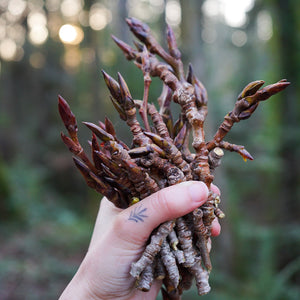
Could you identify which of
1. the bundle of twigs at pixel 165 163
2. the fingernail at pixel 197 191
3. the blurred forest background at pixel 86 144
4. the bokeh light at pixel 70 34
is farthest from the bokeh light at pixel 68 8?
the fingernail at pixel 197 191

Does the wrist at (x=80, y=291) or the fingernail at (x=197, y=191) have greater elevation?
the fingernail at (x=197, y=191)

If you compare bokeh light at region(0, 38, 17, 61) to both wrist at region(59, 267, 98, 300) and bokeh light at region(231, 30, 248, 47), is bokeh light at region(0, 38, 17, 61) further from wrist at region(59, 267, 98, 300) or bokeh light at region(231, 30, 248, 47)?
wrist at region(59, 267, 98, 300)

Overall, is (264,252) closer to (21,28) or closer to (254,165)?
(254,165)

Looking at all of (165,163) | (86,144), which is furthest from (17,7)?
(165,163)

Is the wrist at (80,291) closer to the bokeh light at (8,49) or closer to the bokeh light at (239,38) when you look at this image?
the bokeh light at (239,38)

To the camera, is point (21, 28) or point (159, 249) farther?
point (21, 28)

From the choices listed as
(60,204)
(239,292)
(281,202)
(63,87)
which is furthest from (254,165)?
(63,87)
